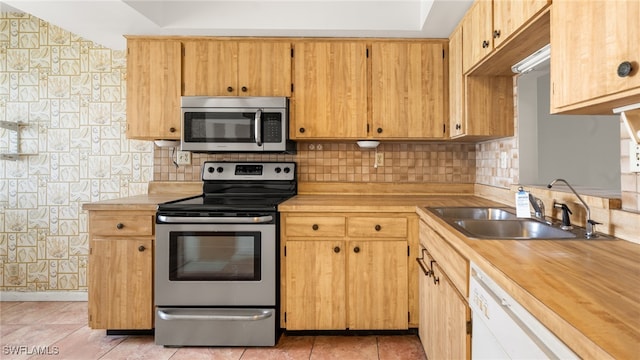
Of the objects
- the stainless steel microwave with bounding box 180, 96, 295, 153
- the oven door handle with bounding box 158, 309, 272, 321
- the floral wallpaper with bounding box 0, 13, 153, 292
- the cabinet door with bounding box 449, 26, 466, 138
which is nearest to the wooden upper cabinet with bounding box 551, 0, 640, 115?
the cabinet door with bounding box 449, 26, 466, 138

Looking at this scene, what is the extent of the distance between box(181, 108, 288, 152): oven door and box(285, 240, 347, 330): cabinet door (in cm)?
75

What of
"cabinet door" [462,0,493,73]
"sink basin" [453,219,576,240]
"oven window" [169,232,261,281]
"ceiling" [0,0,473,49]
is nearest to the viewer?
"sink basin" [453,219,576,240]

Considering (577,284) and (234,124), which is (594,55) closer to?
(577,284)

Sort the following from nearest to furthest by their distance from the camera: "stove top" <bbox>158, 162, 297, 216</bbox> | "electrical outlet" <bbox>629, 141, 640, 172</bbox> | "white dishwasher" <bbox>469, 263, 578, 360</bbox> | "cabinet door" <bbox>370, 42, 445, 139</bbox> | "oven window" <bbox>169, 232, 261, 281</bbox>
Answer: "white dishwasher" <bbox>469, 263, 578, 360</bbox> < "electrical outlet" <bbox>629, 141, 640, 172</bbox> < "oven window" <bbox>169, 232, 261, 281</bbox> < "cabinet door" <bbox>370, 42, 445, 139</bbox> < "stove top" <bbox>158, 162, 297, 216</bbox>

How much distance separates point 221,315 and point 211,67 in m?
1.71

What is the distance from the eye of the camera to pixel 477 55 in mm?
1892

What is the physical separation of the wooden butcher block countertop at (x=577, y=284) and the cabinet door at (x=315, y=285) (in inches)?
40.9

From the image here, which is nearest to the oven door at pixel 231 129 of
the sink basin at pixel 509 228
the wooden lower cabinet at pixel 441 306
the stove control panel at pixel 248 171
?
the stove control panel at pixel 248 171

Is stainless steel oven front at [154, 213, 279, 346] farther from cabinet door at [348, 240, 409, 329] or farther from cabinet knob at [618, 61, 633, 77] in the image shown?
cabinet knob at [618, 61, 633, 77]

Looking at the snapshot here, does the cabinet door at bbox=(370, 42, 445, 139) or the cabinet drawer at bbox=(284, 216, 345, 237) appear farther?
the cabinet door at bbox=(370, 42, 445, 139)

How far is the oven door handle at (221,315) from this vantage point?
83.1 inches

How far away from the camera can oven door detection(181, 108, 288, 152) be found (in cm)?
245

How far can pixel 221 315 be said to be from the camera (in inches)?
83.3

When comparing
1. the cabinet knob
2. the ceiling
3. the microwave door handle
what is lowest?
the cabinet knob
